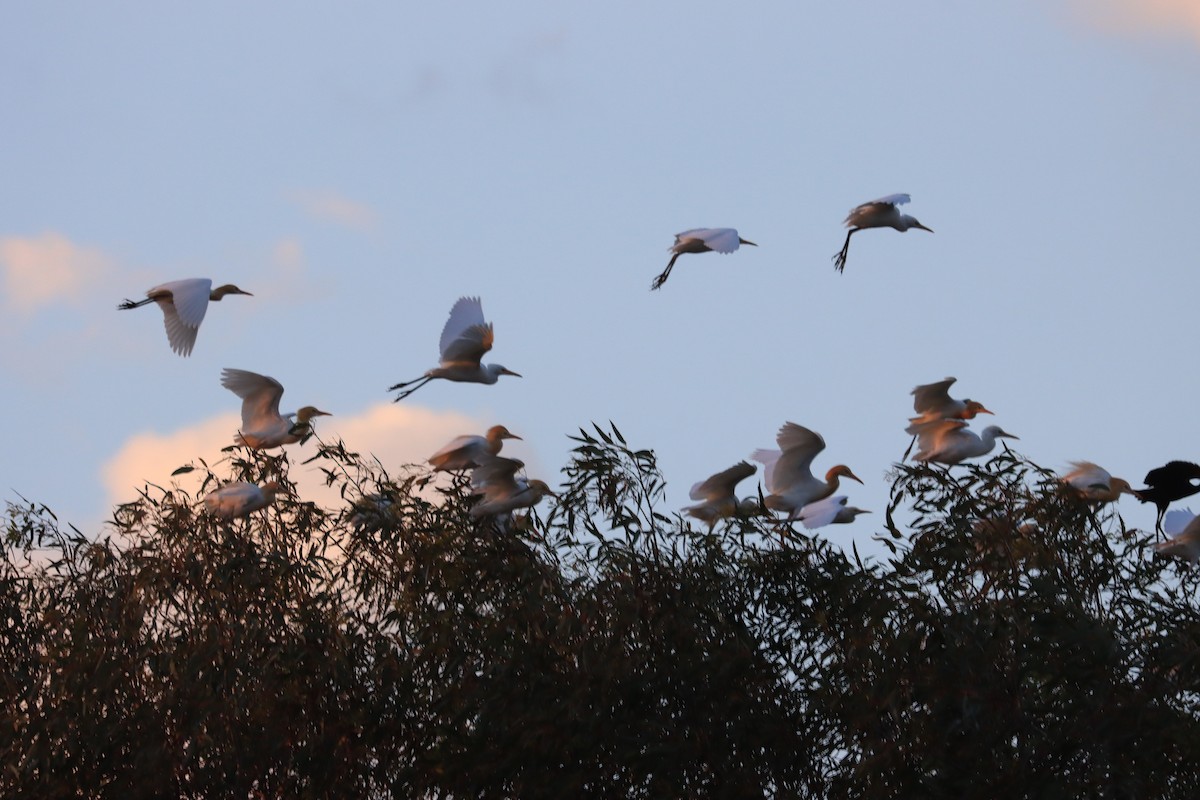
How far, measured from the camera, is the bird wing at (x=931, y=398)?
46.0ft

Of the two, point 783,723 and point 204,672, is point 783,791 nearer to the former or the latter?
point 783,723

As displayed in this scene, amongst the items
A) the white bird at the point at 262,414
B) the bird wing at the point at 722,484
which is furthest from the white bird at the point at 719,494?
the white bird at the point at 262,414

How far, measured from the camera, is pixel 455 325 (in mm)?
14062

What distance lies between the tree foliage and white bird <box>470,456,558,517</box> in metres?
0.30

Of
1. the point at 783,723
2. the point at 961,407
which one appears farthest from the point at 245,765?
the point at 961,407

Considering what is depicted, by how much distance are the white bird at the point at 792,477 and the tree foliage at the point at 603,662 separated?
2.05m

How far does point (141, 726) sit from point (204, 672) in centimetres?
55

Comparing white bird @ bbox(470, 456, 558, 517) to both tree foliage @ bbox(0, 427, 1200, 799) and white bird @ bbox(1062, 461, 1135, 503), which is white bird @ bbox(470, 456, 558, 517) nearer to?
tree foliage @ bbox(0, 427, 1200, 799)

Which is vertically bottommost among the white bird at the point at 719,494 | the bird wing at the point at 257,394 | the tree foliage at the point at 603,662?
the tree foliage at the point at 603,662

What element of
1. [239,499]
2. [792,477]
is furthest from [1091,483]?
[239,499]

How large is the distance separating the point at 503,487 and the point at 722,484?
63.5 inches

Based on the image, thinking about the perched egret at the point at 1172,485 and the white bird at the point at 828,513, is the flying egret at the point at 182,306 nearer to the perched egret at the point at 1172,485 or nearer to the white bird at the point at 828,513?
the white bird at the point at 828,513

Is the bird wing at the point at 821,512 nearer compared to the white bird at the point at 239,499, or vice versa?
the white bird at the point at 239,499

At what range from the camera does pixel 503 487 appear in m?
12.9
